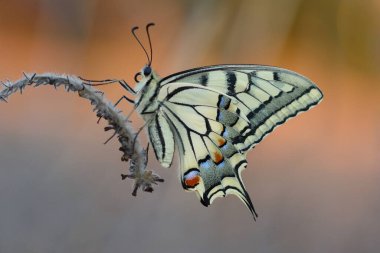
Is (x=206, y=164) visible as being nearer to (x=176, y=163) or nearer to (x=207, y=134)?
(x=207, y=134)

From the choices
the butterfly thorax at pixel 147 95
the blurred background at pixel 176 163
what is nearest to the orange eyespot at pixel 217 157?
the butterfly thorax at pixel 147 95

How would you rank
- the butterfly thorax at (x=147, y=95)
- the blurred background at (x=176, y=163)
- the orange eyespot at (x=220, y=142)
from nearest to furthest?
the butterfly thorax at (x=147, y=95) → the orange eyespot at (x=220, y=142) → the blurred background at (x=176, y=163)

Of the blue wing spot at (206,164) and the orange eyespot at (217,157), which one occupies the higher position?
the orange eyespot at (217,157)

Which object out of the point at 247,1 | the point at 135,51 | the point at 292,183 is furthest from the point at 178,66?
the point at 292,183

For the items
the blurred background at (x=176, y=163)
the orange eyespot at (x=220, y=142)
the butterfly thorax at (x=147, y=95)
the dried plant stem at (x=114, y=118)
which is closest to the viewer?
the dried plant stem at (x=114, y=118)

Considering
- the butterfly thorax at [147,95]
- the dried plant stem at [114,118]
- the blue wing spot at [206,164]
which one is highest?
the butterfly thorax at [147,95]

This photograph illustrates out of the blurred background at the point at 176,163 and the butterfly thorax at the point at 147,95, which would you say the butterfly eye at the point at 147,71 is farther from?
the blurred background at the point at 176,163

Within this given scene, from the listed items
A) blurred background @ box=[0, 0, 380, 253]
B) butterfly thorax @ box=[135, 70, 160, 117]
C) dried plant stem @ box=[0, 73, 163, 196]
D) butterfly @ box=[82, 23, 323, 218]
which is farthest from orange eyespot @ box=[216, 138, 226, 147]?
blurred background @ box=[0, 0, 380, 253]
